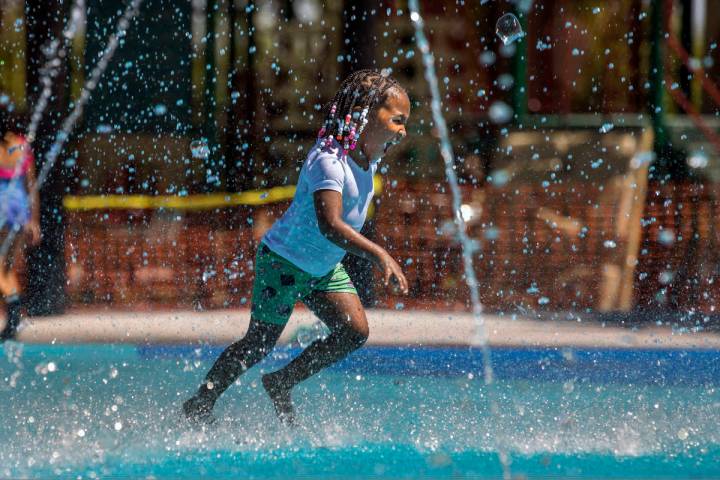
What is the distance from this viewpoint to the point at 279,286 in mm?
4352

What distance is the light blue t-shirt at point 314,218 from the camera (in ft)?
→ 13.8

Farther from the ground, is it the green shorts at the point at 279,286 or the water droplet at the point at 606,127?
the water droplet at the point at 606,127

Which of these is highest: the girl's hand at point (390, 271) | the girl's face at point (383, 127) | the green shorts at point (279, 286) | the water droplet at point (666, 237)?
the girl's face at point (383, 127)

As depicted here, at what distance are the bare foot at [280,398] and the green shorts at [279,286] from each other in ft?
0.90

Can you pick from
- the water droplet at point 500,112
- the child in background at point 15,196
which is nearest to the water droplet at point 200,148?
the water droplet at point 500,112

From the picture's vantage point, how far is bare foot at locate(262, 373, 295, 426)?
4535mm

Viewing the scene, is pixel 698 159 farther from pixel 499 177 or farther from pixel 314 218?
pixel 314 218

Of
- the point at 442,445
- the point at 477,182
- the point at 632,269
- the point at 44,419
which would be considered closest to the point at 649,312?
the point at 632,269

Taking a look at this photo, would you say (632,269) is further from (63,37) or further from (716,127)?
(63,37)

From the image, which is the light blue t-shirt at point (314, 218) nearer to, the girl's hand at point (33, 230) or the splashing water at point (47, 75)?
the girl's hand at point (33, 230)

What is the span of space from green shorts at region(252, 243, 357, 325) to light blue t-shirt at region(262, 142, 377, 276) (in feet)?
0.10

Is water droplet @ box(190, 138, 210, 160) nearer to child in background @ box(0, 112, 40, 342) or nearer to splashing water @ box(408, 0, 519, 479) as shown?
splashing water @ box(408, 0, 519, 479)

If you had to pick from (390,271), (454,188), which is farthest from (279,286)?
(454,188)

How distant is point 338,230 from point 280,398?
2.79 feet
